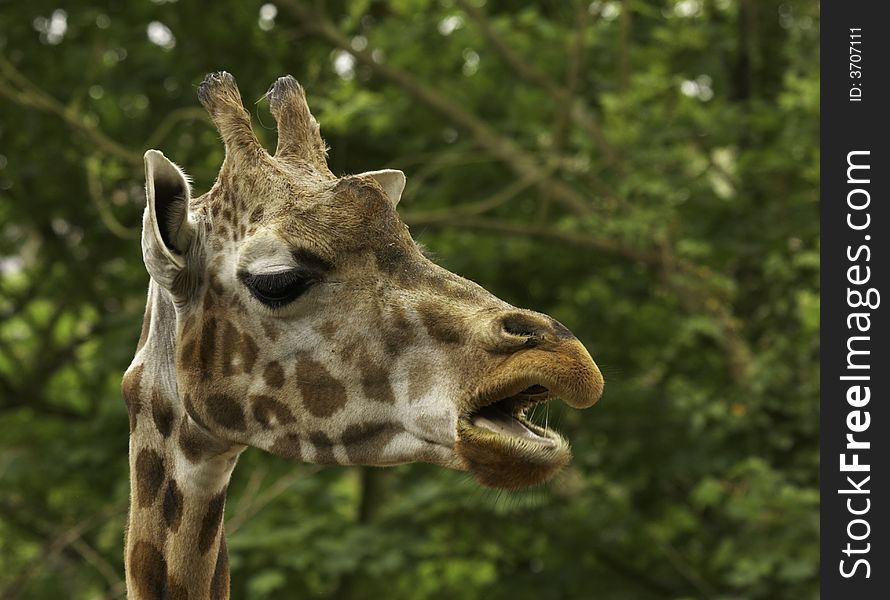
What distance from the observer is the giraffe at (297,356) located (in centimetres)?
309

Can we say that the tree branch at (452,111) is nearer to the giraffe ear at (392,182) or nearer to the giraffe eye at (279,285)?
the giraffe ear at (392,182)

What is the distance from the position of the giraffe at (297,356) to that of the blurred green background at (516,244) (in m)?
5.52

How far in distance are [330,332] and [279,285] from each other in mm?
182

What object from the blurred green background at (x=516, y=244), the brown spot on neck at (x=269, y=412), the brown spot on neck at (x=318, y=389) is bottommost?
the brown spot on neck at (x=269, y=412)

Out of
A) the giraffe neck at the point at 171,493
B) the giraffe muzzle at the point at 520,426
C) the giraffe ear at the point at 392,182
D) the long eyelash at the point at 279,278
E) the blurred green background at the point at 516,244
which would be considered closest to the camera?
the giraffe muzzle at the point at 520,426

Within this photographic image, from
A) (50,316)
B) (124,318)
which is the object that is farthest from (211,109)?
(50,316)

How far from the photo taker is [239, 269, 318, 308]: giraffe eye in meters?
3.36

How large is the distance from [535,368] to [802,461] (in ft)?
23.4

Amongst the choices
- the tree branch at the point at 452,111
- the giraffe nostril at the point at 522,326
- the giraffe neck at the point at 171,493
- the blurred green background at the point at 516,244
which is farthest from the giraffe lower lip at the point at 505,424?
the tree branch at the point at 452,111

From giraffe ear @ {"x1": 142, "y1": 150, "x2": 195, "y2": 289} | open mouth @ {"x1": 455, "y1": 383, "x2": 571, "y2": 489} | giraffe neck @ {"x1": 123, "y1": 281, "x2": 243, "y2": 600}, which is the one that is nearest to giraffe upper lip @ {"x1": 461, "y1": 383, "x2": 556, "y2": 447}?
open mouth @ {"x1": 455, "y1": 383, "x2": 571, "y2": 489}

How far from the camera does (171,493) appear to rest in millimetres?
3623

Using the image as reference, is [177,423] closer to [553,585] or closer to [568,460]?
[568,460]

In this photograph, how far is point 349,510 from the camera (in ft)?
41.0

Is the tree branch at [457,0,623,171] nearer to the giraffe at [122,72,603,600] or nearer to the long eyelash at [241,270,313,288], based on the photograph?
the giraffe at [122,72,603,600]
